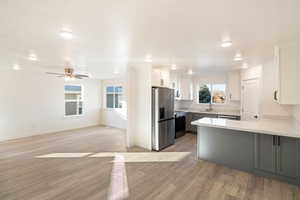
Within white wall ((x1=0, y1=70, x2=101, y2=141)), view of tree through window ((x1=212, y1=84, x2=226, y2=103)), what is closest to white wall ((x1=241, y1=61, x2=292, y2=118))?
view of tree through window ((x1=212, y1=84, x2=226, y2=103))

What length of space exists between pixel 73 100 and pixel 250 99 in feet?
24.6

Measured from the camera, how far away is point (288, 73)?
2719mm

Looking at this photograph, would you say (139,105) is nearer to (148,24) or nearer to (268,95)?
(148,24)

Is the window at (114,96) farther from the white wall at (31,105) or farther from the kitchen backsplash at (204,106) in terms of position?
the kitchen backsplash at (204,106)

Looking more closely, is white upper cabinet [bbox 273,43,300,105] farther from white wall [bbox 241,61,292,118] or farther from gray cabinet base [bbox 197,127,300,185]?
white wall [bbox 241,61,292,118]

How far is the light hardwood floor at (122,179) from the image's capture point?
2434mm

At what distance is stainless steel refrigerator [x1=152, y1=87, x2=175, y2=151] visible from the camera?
4.47 meters

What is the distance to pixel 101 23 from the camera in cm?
197

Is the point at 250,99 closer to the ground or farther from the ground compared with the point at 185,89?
closer to the ground

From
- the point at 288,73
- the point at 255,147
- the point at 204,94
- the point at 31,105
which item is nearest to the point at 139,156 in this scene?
the point at 255,147

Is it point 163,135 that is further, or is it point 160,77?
point 160,77

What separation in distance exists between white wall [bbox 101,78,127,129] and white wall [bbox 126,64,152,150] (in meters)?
2.50

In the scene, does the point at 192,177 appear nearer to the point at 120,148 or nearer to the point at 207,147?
the point at 207,147

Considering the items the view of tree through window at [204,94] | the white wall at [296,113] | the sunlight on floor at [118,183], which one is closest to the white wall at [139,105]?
the sunlight on floor at [118,183]
